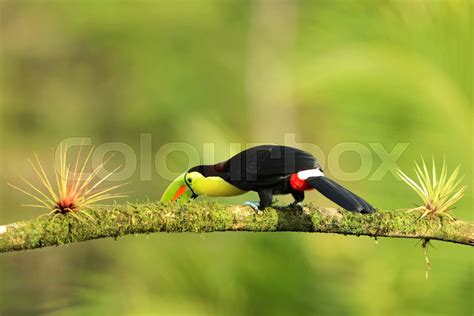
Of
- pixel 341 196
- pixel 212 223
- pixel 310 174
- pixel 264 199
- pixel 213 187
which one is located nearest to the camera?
pixel 212 223

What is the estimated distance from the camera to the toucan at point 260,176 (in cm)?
434

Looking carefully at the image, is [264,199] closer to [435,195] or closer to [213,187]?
[213,187]

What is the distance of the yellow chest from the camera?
4.50 m

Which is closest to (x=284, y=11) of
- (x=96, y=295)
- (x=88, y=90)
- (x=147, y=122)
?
(x=147, y=122)

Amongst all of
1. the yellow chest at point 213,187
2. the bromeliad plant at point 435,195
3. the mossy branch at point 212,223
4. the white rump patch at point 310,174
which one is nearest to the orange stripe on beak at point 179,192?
the yellow chest at point 213,187

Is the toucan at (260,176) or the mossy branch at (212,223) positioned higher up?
the toucan at (260,176)

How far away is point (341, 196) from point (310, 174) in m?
0.48

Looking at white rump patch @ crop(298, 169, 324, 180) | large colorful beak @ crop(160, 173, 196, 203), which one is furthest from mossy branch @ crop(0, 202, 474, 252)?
large colorful beak @ crop(160, 173, 196, 203)

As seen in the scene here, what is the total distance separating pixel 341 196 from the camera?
12.6 ft

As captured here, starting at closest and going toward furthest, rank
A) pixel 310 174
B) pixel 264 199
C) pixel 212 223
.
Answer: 1. pixel 212 223
2. pixel 264 199
3. pixel 310 174

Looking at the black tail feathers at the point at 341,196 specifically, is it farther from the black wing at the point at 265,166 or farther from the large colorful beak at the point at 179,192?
the large colorful beak at the point at 179,192

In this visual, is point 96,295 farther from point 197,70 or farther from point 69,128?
point 197,70

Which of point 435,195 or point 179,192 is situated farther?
point 179,192

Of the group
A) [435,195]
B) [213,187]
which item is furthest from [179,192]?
[435,195]
